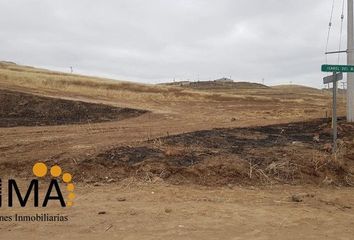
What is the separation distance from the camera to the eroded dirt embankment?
22.0 metres

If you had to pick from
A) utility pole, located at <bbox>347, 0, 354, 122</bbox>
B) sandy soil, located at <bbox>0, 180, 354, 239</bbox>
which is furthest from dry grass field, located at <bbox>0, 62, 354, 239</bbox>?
utility pole, located at <bbox>347, 0, 354, 122</bbox>

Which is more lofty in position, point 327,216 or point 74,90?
point 74,90

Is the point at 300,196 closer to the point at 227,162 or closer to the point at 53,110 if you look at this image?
the point at 227,162

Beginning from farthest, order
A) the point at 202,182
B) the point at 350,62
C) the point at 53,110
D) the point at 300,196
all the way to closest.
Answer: the point at 53,110 → the point at 350,62 → the point at 202,182 → the point at 300,196

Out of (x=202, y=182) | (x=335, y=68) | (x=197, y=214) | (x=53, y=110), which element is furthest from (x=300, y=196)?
(x=53, y=110)

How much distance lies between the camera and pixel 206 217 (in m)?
Result: 6.71

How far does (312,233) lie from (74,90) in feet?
104

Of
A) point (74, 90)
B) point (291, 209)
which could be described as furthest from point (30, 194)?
point (74, 90)

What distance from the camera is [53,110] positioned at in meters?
23.7

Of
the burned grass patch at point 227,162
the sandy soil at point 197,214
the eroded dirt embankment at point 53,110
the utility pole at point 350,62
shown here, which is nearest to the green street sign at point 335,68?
the burned grass patch at point 227,162

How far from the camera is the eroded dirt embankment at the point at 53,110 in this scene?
21953 millimetres

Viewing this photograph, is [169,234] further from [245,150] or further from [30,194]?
[245,150]

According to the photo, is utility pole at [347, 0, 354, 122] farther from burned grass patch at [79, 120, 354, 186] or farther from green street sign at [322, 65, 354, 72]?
green street sign at [322, 65, 354, 72]

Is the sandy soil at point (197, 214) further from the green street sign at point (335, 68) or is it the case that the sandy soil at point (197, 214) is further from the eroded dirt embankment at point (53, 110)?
the eroded dirt embankment at point (53, 110)
